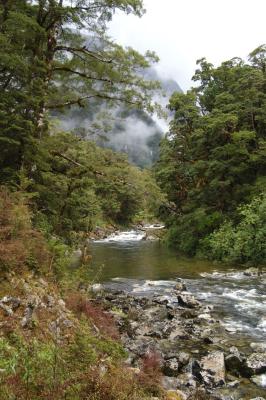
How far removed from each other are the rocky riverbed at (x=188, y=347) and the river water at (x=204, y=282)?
0.67 meters

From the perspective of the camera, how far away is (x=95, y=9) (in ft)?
42.3

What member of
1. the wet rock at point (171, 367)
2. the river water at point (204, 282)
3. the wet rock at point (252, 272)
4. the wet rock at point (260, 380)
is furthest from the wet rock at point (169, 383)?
the wet rock at point (252, 272)

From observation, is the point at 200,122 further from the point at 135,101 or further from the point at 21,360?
the point at 21,360

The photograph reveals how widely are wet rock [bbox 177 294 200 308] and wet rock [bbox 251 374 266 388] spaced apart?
6715mm

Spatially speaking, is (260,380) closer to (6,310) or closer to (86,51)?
(6,310)

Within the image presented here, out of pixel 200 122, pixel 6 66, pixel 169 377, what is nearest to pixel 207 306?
pixel 169 377

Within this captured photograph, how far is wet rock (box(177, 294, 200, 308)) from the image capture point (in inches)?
620

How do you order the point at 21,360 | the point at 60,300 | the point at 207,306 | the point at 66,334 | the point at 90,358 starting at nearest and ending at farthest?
the point at 21,360
the point at 90,358
the point at 66,334
the point at 60,300
the point at 207,306

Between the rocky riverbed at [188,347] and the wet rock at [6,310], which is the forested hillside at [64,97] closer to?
the rocky riverbed at [188,347]

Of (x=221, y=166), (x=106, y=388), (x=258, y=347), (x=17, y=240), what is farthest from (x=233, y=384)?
(x=221, y=166)

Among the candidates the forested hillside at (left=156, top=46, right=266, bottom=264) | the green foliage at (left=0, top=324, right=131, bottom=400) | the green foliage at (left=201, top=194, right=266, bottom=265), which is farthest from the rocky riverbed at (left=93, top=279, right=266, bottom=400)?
the forested hillside at (left=156, top=46, right=266, bottom=264)

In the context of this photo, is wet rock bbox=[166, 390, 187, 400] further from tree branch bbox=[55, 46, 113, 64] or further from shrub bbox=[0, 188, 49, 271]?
tree branch bbox=[55, 46, 113, 64]

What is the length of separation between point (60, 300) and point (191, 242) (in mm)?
24333

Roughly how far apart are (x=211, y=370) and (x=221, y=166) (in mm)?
23103
